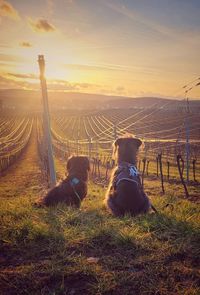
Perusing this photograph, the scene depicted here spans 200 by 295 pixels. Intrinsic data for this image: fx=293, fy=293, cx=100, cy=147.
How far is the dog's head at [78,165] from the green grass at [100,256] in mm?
2687

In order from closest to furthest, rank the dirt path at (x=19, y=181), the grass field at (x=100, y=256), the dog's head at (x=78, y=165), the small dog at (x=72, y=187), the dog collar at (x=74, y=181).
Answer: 1. the grass field at (x=100, y=256)
2. the small dog at (x=72, y=187)
3. the dog collar at (x=74, y=181)
4. the dog's head at (x=78, y=165)
5. the dirt path at (x=19, y=181)

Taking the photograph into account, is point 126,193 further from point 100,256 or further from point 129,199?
point 100,256

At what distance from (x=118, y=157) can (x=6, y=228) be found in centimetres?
333

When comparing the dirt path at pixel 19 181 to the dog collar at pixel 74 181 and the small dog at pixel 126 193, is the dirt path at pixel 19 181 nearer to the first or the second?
the dog collar at pixel 74 181

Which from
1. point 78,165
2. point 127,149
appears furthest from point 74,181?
point 127,149

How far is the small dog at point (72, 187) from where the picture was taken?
22.6 feet

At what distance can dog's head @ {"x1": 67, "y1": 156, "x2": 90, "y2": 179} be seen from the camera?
784 cm

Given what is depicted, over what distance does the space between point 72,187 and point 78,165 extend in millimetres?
813

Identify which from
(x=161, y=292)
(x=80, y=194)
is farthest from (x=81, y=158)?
(x=161, y=292)

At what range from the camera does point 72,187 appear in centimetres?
726

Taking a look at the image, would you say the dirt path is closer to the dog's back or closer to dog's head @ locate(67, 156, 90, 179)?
dog's head @ locate(67, 156, 90, 179)

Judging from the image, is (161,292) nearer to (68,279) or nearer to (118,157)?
(68,279)

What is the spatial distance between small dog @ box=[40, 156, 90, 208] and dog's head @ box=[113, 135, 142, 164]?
118 centimetres

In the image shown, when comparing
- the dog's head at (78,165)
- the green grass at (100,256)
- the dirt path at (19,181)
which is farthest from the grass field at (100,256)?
the dirt path at (19,181)
